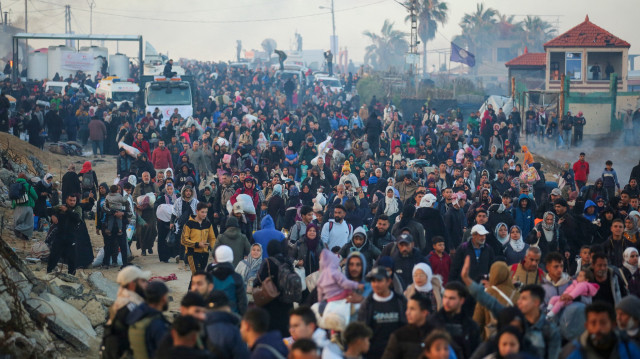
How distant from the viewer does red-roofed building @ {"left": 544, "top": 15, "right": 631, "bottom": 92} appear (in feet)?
133

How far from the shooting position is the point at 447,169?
18.8 metres

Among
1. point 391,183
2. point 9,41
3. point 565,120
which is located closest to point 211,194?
point 391,183

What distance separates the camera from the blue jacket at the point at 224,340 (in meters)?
6.19

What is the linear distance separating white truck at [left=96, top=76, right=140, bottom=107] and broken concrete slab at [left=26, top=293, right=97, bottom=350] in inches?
1004

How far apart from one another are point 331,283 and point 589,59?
1422 inches

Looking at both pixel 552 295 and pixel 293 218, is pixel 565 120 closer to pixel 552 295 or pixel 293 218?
pixel 293 218

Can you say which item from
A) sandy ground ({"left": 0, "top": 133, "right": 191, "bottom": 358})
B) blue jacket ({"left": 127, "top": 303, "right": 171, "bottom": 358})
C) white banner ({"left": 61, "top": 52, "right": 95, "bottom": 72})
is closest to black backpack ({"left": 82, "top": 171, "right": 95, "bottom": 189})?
sandy ground ({"left": 0, "top": 133, "right": 191, "bottom": 358})

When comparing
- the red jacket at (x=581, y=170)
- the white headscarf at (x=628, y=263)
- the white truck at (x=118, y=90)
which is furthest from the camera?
the white truck at (x=118, y=90)

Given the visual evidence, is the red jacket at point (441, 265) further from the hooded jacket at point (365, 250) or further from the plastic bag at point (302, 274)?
the plastic bag at point (302, 274)

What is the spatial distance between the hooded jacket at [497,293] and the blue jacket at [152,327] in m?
2.77

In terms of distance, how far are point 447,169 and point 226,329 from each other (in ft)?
42.8

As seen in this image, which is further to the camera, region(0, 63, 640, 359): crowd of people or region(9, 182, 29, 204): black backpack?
region(9, 182, 29, 204): black backpack

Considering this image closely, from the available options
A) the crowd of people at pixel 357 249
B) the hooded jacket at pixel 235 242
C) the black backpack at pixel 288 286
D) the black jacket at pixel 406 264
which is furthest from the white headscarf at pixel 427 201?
the black backpack at pixel 288 286

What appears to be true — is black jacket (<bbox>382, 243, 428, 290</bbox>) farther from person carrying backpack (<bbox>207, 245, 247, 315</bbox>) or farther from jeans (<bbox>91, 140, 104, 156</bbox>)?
jeans (<bbox>91, 140, 104, 156</bbox>)
